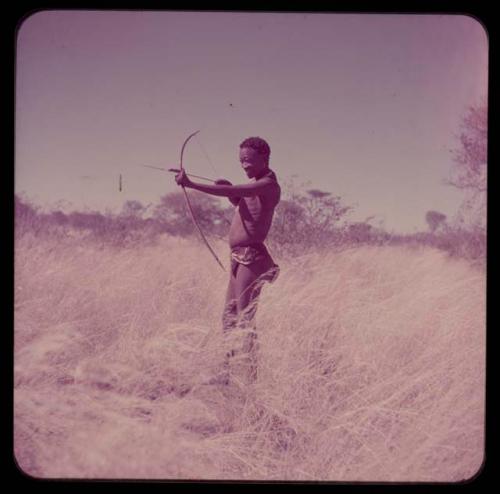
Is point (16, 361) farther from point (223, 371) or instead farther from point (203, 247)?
point (203, 247)

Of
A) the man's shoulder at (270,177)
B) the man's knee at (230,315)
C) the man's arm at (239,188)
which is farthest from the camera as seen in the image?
the man's knee at (230,315)

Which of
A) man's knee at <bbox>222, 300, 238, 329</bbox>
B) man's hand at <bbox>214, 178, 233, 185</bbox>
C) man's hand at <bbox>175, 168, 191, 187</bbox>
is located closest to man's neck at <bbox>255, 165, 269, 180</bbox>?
man's hand at <bbox>214, 178, 233, 185</bbox>

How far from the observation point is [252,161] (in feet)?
6.78

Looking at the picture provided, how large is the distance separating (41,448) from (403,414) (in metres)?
1.59

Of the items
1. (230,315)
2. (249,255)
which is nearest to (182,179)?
(249,255)

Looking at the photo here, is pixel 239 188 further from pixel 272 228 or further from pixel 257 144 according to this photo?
pixel 272 228

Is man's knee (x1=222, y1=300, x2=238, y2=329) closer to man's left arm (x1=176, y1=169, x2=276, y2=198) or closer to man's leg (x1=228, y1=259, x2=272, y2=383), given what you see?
man's leg (x1=228, y1=259, x2=272, y2=383)

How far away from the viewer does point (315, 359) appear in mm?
2252

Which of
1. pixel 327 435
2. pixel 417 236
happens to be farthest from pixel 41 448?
pixel 417 236

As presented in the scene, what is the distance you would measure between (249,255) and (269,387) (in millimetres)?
622

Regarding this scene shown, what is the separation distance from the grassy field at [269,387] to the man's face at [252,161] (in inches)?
28.0

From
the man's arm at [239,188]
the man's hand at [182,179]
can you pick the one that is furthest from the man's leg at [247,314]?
the man's hand at [182,179]

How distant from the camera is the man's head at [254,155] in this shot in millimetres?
2061

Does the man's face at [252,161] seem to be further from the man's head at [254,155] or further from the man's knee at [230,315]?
the man's knee at [230,315]
